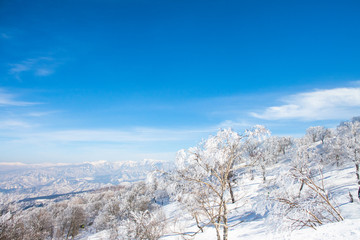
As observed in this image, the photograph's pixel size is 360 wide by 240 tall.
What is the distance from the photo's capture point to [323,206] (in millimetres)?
7711

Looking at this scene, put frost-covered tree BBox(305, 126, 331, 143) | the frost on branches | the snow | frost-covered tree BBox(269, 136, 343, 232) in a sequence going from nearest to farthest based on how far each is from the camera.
A: the snow → frost-covered tree BBox(269, 136, 343, 232) → the frost on branches → frost-covered tree BBox(305, 126, 331, 143)

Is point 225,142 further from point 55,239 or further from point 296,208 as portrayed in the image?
point 55,239

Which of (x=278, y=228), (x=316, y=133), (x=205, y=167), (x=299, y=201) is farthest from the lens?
(x=316, y=133)

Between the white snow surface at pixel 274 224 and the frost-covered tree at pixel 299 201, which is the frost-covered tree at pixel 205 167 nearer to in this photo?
the white snow surface at pixel 274 224

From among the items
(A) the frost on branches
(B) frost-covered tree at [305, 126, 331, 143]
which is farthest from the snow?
(B) frost-covered tree at [305, 126, 331, 143]

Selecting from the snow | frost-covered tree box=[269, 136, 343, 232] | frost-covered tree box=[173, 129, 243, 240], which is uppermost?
frost-covered tree box=[173, 129, 243, 240]

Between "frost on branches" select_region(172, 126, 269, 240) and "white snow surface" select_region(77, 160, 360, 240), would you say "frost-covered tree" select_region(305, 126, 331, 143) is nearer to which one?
"white snow surface" select_region(77, 160, 360, 240)

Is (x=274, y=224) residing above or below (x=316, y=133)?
below

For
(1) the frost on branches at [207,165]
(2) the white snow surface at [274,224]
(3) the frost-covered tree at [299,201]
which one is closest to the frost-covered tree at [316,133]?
(2) the white snow surface at [274,224]

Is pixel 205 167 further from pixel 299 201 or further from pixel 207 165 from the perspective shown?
pixel 299 201

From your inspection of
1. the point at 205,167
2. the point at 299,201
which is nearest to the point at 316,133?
the point at 299,201

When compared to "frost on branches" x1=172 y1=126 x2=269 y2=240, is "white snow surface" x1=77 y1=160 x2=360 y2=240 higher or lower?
lower

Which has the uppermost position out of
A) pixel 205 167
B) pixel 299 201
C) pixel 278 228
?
pixel 205 167

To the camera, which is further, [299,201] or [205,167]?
[205,167]
